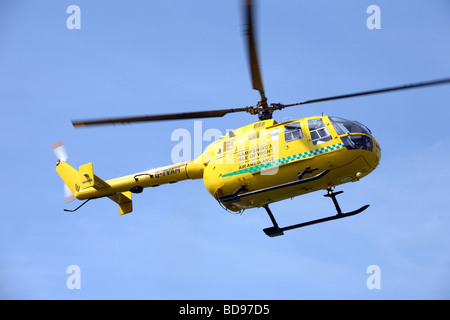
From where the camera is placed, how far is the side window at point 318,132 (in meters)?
20.0

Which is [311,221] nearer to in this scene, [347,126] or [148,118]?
[347,126]

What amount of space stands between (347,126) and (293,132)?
1.75 meters

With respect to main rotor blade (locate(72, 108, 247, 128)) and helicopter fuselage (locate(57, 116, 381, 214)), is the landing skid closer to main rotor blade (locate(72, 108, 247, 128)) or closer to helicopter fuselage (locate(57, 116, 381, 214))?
helicopter fuselage (locate(57, 116, 381, 214))

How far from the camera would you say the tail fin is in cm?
2361

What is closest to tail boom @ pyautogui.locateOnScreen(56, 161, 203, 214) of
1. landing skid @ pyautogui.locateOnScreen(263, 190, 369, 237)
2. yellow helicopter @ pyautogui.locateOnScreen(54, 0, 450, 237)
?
yellow helicopter @ pyautogui.locateOnScreen(54, 0, 450, 237)

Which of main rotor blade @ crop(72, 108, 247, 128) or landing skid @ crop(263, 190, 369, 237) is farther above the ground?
main rotor blade @ crop(72, 108, 247, 128)

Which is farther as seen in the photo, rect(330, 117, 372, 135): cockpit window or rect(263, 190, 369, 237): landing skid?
rect(263, 190, 369, 237): landing skid

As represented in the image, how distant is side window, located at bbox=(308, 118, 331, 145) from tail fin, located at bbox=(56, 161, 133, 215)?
27.4 feet

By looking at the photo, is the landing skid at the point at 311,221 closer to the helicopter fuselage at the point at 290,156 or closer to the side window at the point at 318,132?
the helicopter fuselage at the point at 290,156

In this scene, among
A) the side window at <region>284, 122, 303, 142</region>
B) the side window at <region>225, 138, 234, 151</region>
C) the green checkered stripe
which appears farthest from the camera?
the side window at <region>225, 138, 234, 151</region>

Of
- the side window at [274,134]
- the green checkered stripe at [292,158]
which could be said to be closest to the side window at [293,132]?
the side window at [274,134]

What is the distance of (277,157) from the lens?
799 inches

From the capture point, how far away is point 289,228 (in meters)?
21.6
